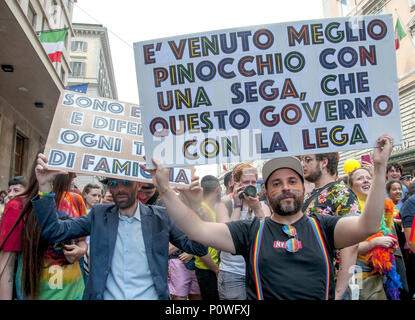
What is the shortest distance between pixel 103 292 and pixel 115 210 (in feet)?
1.99

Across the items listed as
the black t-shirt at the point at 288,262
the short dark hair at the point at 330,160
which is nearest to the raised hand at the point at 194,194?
the black t-shirt at the point at 288,262

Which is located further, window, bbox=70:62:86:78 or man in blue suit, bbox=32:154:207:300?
window, bbox=70:62:86:78

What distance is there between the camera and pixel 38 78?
13.3 metres

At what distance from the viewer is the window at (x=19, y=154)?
53.6ft

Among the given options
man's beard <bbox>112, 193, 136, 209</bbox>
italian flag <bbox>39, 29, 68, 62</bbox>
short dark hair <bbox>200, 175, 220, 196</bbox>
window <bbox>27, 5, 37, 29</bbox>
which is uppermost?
window <bbox>27, 5, 37, 29</bbox>

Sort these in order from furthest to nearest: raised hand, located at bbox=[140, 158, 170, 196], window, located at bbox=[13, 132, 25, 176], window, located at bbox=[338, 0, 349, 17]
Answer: window, located at bbox=[338, 0, 349, 17] → window, located at bbox=[13, 132, 25, 176] → raised hand, located at bbox=[140, 158, 170, 196]

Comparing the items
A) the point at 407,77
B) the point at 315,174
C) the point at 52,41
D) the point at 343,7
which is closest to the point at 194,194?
the point at 315,174

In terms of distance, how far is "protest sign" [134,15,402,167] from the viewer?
2.37m

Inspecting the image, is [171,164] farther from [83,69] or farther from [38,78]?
[83,69]

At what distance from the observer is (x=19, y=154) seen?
1680 centimetres

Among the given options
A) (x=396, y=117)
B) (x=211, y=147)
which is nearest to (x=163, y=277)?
(x=211, y=147)

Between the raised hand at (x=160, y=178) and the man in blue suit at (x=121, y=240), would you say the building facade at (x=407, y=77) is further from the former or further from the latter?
the raised hand at (x=160, y=178)

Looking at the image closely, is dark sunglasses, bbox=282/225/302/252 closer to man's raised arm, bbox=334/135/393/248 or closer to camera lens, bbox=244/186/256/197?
man's raised arm, bbox=334/135/393/248

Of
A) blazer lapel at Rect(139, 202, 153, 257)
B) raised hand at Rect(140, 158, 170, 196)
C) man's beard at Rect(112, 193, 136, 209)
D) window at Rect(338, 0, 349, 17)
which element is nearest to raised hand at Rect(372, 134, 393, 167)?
raised hand at Rect(140, 158, 170, 196)
